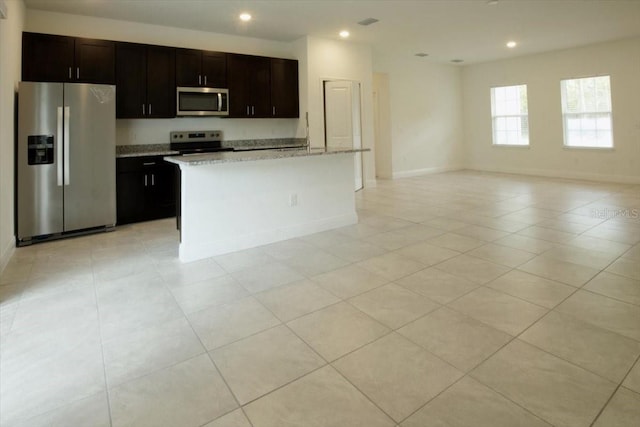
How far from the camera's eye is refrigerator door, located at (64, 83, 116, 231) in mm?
4160

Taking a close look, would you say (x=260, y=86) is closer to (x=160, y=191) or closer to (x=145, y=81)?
(x=145, y=81)

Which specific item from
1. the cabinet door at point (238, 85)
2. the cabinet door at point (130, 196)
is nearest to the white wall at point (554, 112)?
the cabinet door at point (238, 85)

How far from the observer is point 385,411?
1.50 metres

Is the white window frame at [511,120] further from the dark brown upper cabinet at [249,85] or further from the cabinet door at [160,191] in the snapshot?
the cabinet door at [160,191]

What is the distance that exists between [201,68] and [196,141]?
107cm

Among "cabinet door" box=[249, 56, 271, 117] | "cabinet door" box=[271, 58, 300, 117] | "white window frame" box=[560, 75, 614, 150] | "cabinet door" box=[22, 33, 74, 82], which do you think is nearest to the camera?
"cabinet door" box=[22, 33, 74, 82]

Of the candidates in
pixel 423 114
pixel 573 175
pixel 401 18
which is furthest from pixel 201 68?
pixel 573 175

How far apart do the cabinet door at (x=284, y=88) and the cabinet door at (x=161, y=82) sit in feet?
5.30

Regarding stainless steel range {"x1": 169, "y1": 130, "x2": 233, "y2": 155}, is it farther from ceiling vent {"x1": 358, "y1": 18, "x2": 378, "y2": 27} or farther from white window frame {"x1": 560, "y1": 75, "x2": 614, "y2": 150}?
white window frame {"x1": 560, "y1": 75, "x2": 614, "y2": 150}

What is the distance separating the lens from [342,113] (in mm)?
6758

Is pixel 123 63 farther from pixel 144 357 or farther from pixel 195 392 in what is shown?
pixel 195 392

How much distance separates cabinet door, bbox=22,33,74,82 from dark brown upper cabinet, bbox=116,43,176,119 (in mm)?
546

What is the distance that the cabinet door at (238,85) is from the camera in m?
5.71

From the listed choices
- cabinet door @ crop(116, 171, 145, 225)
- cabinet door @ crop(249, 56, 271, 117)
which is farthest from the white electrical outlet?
cabinet door @ crop(249, 56, 271, 117)
